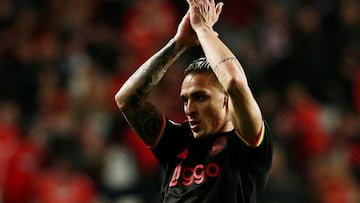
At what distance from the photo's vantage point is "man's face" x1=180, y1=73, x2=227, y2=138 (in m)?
4.01

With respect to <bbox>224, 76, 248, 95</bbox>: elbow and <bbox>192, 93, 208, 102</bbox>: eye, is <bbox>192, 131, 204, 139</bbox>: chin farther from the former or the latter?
<bbox>224, 76, 248, 95</bbox>: elbow

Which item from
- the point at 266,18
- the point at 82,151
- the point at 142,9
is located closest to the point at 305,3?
the point at 266,18

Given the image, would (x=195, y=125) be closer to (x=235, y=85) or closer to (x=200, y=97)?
(x=200, y=97)

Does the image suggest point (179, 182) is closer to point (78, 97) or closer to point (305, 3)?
point (78, 97)

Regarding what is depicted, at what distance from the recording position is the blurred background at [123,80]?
27.1 ft

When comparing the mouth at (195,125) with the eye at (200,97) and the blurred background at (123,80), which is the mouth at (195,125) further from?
the blurred background at (123,80)

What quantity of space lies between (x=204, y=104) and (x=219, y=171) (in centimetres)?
33

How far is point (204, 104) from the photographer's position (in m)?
4.02

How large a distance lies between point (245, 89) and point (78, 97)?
5.56 metres

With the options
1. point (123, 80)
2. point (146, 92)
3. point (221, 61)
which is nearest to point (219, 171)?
point (221, 61)

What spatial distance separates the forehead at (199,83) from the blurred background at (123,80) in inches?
163

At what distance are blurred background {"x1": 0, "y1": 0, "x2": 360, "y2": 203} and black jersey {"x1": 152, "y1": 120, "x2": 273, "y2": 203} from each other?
410 centimetres

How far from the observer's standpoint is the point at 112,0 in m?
10.8

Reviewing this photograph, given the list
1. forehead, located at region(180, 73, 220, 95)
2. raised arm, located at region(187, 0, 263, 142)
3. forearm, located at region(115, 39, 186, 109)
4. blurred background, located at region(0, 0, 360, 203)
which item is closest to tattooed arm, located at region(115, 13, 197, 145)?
forearm, located at region(115, 39, 186, 109)
